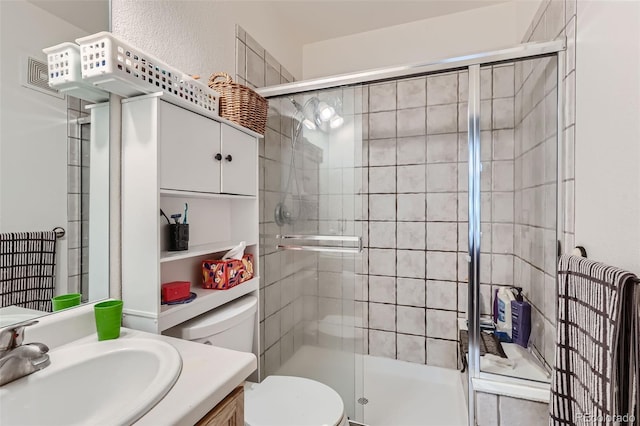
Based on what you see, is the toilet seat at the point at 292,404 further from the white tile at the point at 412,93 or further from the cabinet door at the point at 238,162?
the white tile at the point at 412,93

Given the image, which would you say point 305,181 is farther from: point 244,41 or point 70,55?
point 70,55

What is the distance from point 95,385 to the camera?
2.45 ft

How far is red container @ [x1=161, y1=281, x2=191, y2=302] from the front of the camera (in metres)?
1.08

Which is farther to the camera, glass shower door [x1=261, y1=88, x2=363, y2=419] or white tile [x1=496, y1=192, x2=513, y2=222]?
white tile [x1=496, y1=192, x2=513, y2=222]

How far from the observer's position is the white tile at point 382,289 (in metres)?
2.27

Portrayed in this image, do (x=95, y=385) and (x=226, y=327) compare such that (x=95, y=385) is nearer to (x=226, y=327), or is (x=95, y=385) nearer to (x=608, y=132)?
(x=226, y=327)

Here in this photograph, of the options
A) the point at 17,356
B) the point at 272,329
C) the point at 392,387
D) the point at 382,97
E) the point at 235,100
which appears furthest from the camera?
the point at 382,97

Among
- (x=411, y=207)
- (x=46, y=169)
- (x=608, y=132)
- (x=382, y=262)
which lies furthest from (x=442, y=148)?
(x=46, y=169)

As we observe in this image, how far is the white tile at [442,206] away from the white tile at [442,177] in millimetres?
44

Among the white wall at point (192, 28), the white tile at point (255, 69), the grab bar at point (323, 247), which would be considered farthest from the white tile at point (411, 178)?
the white wall at point (192, 28)

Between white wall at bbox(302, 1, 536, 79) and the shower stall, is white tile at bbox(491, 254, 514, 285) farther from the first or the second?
white wall at bbox(302, 1, 536, 79)

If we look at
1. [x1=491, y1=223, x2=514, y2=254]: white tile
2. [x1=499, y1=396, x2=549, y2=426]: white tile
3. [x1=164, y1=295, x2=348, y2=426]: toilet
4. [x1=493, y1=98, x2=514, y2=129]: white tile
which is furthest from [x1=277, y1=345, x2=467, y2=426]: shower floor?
[x1=493, y1=98, x2=514, y2=129]: white tile

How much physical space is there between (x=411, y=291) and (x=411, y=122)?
4.20 feet

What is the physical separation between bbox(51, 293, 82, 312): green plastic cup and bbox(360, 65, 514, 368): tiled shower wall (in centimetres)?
180
